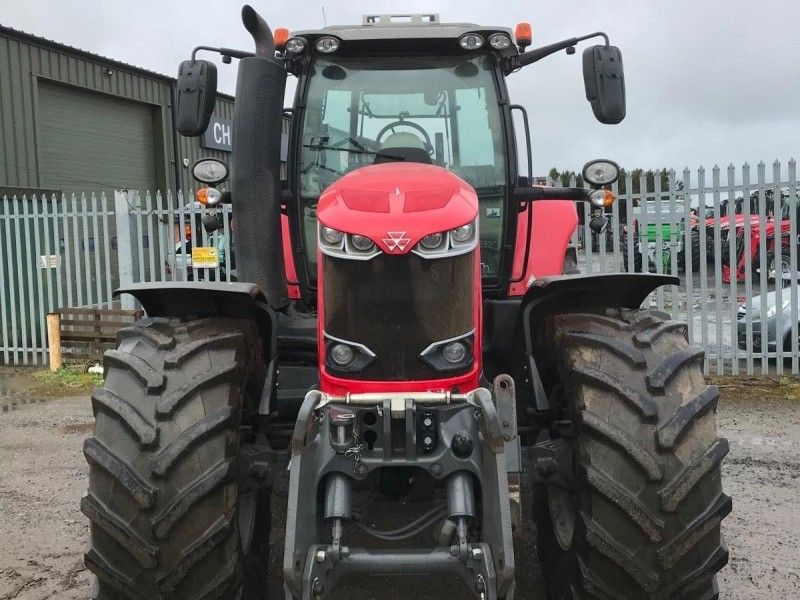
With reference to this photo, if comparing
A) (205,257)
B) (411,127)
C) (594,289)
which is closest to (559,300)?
(594,289)

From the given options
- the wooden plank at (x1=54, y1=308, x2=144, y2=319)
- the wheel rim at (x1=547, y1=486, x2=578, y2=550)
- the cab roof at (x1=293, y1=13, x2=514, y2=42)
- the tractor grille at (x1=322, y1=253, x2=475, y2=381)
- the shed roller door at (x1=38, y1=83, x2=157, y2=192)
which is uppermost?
the shed roller door at (x1=38, y1=83, x2=157, y2=192)

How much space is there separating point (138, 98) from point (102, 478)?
16.3 meters

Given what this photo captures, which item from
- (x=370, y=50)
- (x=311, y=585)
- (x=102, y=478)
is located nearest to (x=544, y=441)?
(x=311, y=585)

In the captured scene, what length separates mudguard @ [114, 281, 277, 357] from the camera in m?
2.94

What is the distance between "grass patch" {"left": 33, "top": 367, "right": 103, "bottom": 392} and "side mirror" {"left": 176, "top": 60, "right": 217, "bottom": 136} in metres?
6.00

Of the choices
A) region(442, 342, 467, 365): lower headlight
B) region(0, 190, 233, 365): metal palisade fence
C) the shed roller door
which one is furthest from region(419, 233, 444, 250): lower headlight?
the shed roller door

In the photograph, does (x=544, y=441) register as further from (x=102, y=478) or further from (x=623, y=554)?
(x=102, y=478)

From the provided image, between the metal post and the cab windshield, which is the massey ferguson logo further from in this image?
the metal post

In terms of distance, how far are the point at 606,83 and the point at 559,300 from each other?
3.69 feet

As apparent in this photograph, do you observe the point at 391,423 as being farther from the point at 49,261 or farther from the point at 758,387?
the point at 49,261

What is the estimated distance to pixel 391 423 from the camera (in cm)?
257

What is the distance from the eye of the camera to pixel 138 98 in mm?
17344

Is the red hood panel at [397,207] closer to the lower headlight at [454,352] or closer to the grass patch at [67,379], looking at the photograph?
the lower headlight at [454,352]

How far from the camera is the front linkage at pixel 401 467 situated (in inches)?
92.9
